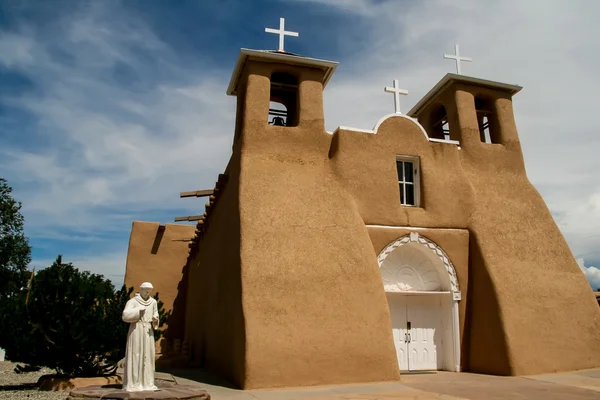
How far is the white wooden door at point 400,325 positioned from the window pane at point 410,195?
8.11 ft

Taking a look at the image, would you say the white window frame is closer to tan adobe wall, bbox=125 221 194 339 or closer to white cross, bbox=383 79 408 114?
white cross, bbox=383 79 408 114

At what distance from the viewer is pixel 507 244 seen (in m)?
11.8

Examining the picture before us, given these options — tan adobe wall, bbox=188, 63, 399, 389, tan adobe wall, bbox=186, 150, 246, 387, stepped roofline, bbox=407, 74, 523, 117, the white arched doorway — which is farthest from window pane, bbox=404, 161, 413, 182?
tan adobe wall, bbox=186, 150, 246, 387

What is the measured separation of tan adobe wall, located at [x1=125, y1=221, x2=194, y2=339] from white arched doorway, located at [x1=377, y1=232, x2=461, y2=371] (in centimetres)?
1097

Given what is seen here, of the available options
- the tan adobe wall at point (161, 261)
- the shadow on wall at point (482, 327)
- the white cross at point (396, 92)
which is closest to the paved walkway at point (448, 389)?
the shadow on wall at point (482, 327)

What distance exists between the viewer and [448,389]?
8.48 m

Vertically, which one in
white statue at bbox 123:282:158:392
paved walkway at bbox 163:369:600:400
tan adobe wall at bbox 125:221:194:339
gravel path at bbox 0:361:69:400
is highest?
tan adobe wall at bbox 125:221:194:339

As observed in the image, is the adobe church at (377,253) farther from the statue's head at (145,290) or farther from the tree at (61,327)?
the tree at (61,327)

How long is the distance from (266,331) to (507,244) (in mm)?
6756

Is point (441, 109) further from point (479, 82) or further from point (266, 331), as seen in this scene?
point (266, 331)

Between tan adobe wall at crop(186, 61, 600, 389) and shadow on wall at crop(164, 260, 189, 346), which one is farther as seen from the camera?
shadow on wall at crop(164, 260, 189, 346)

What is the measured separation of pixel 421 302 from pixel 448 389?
357 cm

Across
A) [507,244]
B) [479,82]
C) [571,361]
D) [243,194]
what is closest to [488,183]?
[507,244]

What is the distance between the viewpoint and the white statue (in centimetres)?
674
